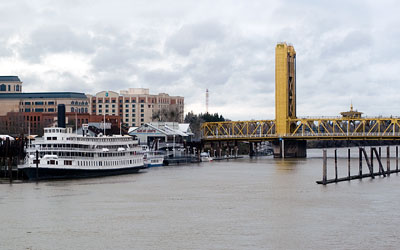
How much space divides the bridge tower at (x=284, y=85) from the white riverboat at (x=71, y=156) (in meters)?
70.7

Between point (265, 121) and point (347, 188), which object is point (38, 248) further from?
point (265, 121)

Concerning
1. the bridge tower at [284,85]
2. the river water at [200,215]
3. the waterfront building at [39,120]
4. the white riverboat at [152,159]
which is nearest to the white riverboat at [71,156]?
the river water at [200,215]

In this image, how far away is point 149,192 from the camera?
231 feet

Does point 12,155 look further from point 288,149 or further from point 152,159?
point 288,149

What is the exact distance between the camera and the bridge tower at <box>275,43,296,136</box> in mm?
161000

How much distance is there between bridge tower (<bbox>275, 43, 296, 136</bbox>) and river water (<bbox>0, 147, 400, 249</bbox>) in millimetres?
81180

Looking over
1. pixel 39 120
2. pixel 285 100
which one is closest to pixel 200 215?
pixel 285 100

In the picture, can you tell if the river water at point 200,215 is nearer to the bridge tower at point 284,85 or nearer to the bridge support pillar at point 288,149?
the bridge tower at point 284,85

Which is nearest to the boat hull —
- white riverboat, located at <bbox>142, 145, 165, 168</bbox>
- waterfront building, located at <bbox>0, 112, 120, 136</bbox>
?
white riverboat, located at <bbox>142, 145, 165, 168</bbox>

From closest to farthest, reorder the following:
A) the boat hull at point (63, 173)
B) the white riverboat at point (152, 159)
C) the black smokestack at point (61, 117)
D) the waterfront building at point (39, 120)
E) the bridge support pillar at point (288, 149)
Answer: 1. the boat hull at point (63, 173)
2. the black smokestack at point (61, 117)
3. the white riverboat at point (152, 159)
4. the bridge support pillar at point (288, 149)
5. the waterfront building at point (39, 120)

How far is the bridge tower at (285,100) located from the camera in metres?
161

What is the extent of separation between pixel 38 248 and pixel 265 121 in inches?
5065

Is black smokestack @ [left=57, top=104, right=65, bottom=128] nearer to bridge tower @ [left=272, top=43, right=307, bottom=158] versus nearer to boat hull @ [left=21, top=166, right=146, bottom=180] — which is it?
boat hull @ [left=21, top=166, right=146, bottom=180]

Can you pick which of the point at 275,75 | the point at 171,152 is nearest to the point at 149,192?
the point at 171,152
